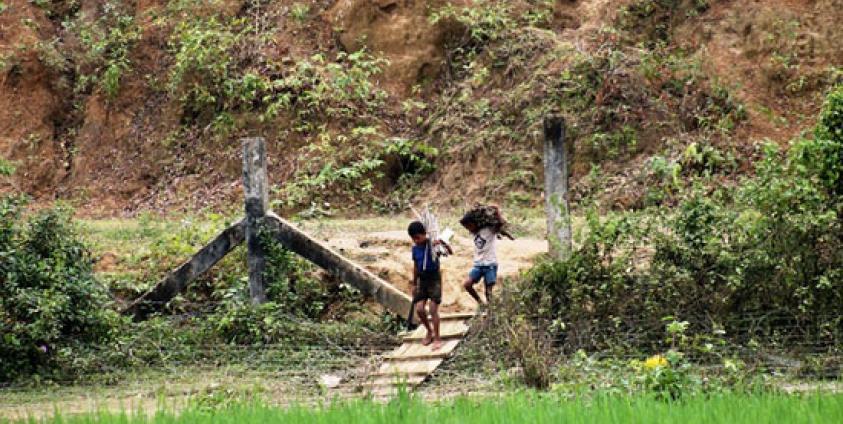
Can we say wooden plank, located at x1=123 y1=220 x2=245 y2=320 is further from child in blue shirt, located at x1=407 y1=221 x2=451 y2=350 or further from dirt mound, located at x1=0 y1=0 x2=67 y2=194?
dirt mound, located at x1=0 y1=0 x2=67 y2=194

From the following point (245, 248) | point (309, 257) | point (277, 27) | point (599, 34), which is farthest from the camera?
point (277, 27)

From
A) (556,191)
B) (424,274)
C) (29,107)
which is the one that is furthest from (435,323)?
(29,107)

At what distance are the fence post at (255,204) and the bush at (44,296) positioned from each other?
4.46 ft

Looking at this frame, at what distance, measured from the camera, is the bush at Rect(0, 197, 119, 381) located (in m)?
11.3

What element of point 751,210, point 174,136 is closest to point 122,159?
point 174,136

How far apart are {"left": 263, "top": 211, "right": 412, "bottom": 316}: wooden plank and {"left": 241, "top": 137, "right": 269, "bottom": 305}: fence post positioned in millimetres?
129

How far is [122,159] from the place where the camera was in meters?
20.5

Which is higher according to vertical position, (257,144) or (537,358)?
(257,144)

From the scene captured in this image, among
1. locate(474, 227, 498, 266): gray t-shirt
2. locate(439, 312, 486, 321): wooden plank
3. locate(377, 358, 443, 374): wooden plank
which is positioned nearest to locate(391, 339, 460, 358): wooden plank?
locate(377, 358, 443, 374): wooden plank

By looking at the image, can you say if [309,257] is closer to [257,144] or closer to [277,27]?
[257,144]

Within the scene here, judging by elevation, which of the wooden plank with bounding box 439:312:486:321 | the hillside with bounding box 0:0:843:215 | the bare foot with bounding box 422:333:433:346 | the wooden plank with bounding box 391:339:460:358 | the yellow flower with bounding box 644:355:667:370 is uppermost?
the hillside with bounding box 0:0:843:215

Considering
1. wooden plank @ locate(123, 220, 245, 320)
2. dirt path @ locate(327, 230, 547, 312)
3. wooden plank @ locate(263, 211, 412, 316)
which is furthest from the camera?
wooden plank @ locate(123, 220, 245, 320)

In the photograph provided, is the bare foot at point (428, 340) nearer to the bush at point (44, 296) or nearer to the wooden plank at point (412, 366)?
the wooden plank at point (412, 366)

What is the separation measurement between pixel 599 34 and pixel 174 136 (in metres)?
6.47
